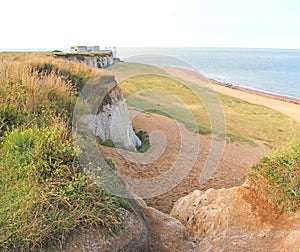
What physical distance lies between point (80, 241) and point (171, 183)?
591 centimetres

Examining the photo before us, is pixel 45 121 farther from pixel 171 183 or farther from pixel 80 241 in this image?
pixel 171 183

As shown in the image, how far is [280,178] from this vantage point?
5.27 meters

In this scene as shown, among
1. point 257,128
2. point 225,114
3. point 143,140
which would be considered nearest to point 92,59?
point 225,114

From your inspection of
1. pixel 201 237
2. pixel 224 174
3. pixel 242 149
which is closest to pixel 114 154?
pixel 201 237

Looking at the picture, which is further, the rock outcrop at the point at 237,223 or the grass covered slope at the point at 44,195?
the rock outcrop at the point at 237,223

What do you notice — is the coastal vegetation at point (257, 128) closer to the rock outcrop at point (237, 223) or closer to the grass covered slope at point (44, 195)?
the rock outcrop at point (237, 223)

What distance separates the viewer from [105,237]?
3559 mm

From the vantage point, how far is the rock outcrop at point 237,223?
4.43 meters

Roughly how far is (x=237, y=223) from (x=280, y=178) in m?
1.13

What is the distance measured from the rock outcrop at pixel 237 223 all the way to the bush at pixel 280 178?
0.17 metres

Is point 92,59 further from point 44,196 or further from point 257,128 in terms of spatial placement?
point 44,196

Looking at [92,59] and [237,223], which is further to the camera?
[92,59]

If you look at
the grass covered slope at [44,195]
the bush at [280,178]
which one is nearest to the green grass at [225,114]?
the bush at [280,178]

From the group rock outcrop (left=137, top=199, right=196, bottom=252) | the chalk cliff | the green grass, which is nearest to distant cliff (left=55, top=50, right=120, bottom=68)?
the chalk cliff
